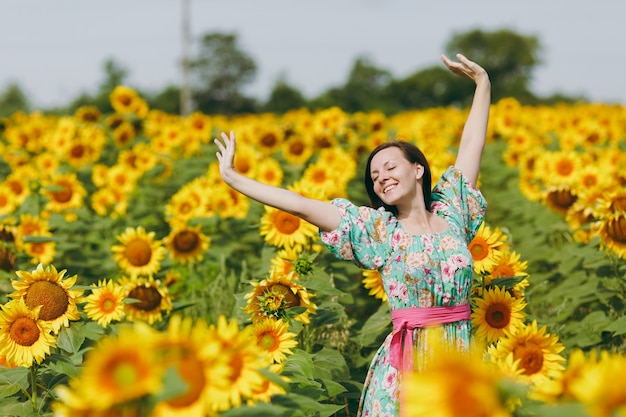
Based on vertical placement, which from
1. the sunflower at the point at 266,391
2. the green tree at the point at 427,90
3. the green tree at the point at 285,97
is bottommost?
the sunflower at the point at 266,391

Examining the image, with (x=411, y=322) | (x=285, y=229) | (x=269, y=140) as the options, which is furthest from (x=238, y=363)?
(x=269, y=140)

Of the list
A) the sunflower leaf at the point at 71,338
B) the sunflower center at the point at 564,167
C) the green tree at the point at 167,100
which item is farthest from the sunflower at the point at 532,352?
the green tree at the point at 167,100

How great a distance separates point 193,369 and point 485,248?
1.98 meters

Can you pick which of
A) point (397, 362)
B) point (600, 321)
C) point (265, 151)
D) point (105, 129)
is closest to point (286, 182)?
point (265, 151)

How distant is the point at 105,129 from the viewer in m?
7.94

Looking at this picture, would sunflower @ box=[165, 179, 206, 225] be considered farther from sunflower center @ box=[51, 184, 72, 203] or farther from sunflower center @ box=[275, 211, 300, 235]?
sunflower center @ box=[275, 211, 300, 235]

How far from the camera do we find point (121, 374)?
1.43m

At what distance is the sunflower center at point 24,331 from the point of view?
2688 mm

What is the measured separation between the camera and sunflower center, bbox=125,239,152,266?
4.24m

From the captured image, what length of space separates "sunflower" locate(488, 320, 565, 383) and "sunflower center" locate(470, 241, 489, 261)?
2.93 feet

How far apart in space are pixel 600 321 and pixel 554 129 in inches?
241

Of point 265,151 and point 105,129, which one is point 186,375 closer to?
point 265,151

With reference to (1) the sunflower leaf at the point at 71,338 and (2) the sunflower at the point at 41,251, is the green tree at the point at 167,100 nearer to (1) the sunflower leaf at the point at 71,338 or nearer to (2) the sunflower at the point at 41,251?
(2) the sunflower at the point at 41,251

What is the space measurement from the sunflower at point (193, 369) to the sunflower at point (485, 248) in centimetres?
185
